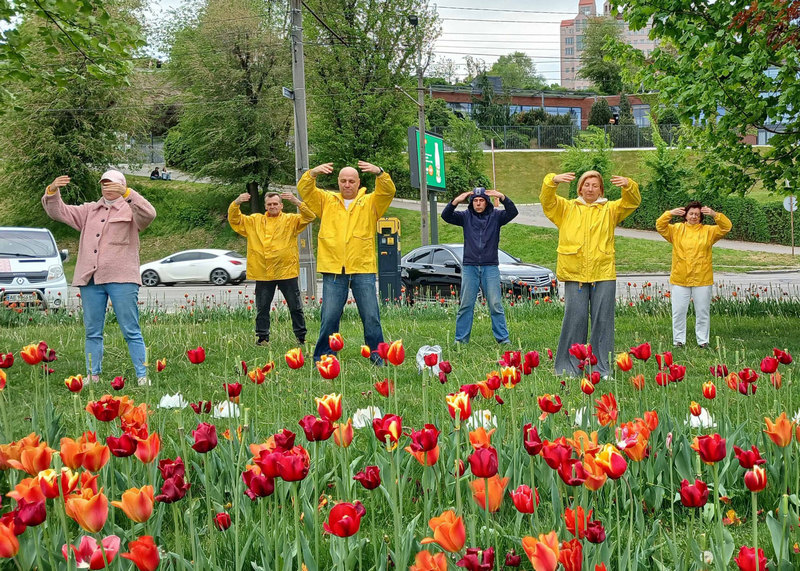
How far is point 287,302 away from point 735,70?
522cm

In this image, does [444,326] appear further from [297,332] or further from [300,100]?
[300,100]

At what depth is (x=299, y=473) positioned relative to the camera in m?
1.78

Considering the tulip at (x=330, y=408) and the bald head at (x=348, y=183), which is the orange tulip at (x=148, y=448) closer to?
the tulip at (x=330, y=408)

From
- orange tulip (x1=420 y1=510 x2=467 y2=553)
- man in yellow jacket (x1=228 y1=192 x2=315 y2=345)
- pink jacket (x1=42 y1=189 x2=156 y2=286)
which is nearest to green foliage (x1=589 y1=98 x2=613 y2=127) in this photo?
man in yellow jacket (x1=228 y1=192 x2=315 y2=345)

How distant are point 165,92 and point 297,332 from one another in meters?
44.2

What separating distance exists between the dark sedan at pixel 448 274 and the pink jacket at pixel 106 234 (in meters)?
8.79

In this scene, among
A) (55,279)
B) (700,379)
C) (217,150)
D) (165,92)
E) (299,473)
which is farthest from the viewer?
(165,92)

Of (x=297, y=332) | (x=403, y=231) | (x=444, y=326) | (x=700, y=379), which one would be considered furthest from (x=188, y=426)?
(x=403, y=231)

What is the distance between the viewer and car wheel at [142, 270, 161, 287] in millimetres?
27953

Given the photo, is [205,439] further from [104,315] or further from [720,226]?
[720,226]

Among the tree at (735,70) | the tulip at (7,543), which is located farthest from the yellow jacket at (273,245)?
the tulip at (7,543)

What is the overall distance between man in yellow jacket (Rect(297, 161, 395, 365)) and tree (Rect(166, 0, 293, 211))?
29833 millimetres

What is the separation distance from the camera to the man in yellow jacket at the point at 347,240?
694 cm

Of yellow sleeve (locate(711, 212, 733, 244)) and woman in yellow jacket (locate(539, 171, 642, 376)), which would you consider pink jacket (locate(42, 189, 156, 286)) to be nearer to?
woman in yellow jacket (locate(539, 171, 642, 376))
